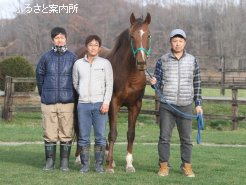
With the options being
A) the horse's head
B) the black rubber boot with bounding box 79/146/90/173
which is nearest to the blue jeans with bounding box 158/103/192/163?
the horse's head

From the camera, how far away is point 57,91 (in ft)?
21.3

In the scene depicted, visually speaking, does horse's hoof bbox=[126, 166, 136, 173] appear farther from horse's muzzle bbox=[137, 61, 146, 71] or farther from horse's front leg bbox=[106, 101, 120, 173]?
horse's muzzle bbox=[137, 61, 146, 71]

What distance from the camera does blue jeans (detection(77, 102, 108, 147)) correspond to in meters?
6.41

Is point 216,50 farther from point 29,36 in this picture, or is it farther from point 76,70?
point 76,70

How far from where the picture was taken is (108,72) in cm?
645

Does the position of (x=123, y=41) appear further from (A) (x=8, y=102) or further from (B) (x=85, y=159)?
(A) (x=8, y=102)

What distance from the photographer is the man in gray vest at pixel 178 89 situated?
20.4ft

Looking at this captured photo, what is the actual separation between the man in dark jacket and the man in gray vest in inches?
48.3

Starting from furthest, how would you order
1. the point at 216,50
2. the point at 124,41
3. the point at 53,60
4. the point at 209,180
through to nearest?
the point at 216,50
the point at 124,41
the point at 53,60
the point at 209,180

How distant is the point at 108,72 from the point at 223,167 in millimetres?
2414

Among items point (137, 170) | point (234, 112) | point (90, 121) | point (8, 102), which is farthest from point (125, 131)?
point (90, 121)

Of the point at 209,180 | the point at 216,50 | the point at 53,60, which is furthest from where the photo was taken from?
the point at 216,50

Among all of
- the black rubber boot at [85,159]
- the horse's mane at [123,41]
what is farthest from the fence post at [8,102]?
the black rubber boot at [85,159]

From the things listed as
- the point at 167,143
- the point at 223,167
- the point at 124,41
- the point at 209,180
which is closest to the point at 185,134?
the point at 167,143
